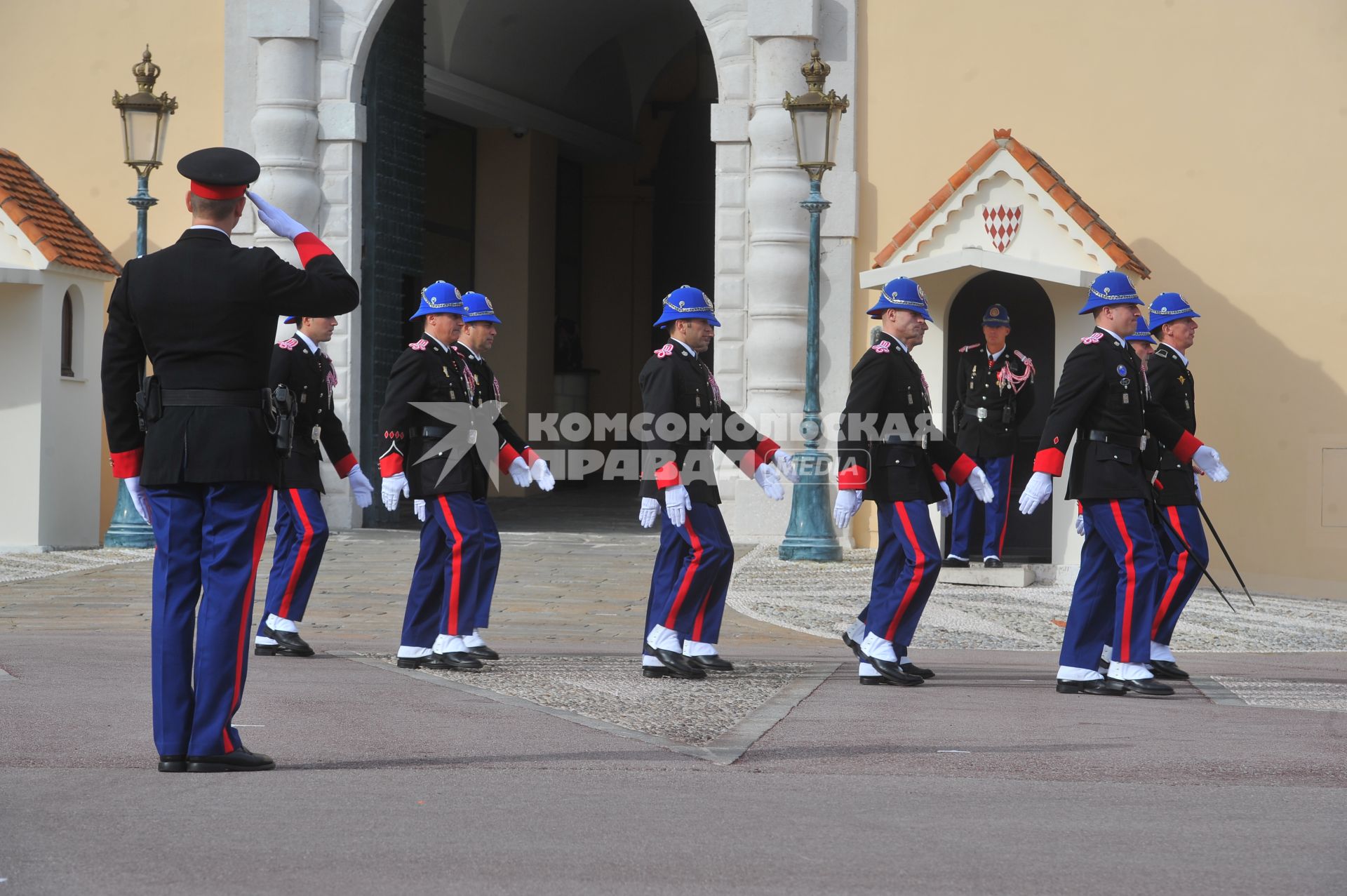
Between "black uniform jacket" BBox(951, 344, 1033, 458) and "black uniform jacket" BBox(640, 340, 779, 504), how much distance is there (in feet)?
15.7

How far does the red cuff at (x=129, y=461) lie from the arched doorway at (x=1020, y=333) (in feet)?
29.9

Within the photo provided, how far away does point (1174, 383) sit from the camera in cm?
914

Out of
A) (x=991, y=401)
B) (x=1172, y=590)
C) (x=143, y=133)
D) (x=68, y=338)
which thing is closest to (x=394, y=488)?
(x=1172, y=590)

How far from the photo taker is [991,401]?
13164mm

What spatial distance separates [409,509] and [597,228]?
8.12 m

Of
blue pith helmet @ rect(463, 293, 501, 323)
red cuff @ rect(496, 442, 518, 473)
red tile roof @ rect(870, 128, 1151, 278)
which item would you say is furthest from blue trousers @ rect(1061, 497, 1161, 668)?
red tile roof @ rect(870, 128, 1151, 278)

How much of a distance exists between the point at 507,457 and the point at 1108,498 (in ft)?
9.49

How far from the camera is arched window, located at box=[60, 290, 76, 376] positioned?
1567cm

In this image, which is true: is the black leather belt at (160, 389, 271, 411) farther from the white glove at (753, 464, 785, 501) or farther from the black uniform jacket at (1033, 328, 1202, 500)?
the black uniform jacket at (1033, 328, 1202, 500)

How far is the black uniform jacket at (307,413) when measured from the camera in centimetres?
915

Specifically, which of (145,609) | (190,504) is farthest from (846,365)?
(190,504)

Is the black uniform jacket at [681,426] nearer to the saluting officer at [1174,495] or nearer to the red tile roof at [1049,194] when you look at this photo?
the saluting officer at [1174,495]

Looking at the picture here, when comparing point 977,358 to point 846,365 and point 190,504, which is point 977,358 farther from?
point 190,504

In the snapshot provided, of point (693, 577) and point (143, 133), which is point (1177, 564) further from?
point (143, 133)
